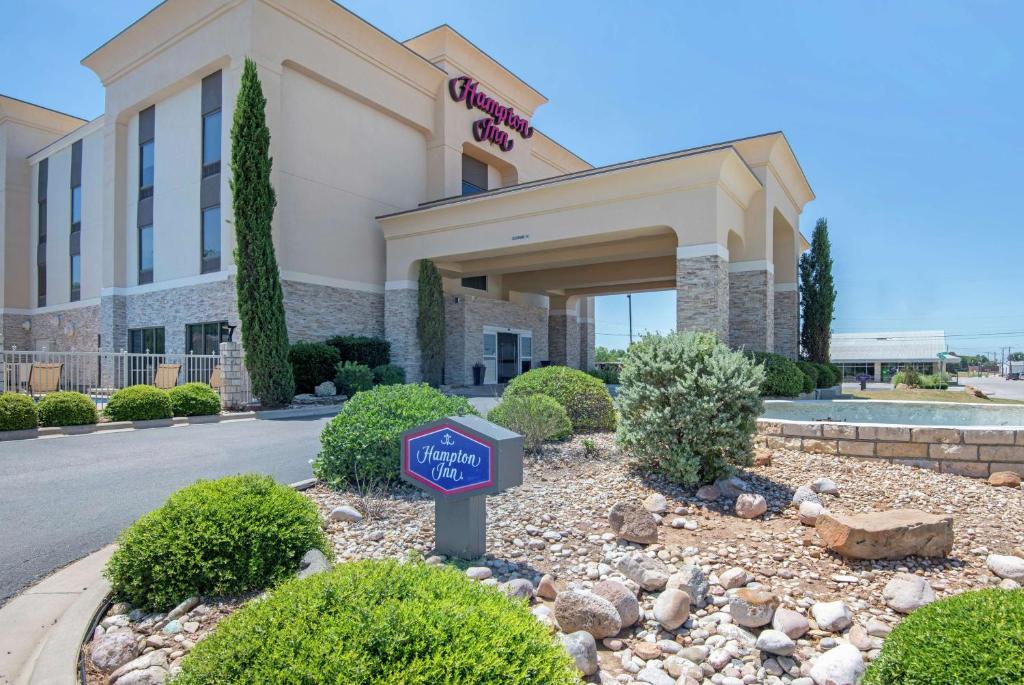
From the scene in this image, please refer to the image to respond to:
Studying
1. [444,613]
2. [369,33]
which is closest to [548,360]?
[369,33]

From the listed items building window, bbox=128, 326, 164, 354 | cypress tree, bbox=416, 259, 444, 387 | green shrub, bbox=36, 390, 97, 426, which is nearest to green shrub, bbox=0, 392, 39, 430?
green shrub, bbox=36, 390, 97, 426

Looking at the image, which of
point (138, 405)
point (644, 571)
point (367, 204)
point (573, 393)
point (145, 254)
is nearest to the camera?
point (644, 571)

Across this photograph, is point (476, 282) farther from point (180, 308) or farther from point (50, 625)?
point (50, 625)

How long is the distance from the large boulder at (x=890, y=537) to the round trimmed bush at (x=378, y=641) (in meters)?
2.86

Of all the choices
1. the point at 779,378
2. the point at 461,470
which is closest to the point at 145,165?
the point at 779,378

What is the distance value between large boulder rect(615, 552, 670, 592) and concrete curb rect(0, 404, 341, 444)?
1153cm

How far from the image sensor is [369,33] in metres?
21.0

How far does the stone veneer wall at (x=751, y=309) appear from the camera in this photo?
19469mm

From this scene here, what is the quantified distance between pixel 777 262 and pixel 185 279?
77.7 feet

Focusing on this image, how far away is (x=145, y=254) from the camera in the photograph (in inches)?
882

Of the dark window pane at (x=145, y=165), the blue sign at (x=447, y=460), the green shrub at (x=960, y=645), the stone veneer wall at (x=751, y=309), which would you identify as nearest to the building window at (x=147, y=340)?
the dark window pane at (x=145, y=165)

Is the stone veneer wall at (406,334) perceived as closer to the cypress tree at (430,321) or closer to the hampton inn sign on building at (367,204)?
the hampton inn sign on building at (367,204)

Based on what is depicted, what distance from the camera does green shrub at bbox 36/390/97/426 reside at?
35.8 ft

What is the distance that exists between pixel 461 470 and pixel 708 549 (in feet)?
6.58
